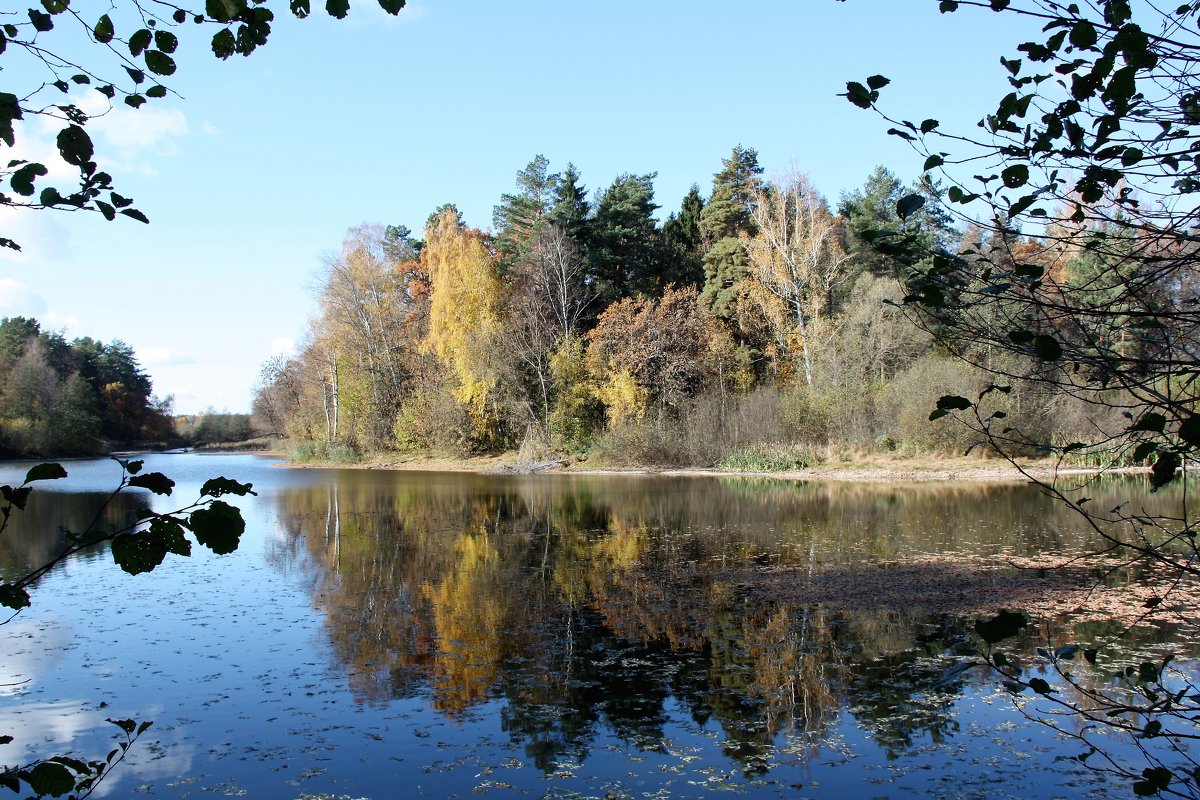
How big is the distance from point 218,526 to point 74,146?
3.73 feet

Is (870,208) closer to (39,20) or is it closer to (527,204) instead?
(527,204)

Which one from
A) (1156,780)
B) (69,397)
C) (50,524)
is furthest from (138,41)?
(69,397)

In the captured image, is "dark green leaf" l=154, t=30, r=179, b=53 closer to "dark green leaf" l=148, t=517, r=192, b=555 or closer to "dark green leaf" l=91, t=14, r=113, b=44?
"dark green leaf" l=91, t=14, r=113, b=44

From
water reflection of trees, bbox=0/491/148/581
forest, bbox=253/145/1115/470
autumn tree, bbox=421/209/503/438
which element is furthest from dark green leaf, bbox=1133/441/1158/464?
autumn tree, bbox=421/209/503/438

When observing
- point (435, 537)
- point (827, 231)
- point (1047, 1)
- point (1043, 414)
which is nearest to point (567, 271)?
point (827, 231)

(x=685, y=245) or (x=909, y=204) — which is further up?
(x=685, y=245)

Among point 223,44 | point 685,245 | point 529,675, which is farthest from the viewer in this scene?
point 685,245

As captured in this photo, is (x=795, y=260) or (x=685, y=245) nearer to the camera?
(x=795, y=260)

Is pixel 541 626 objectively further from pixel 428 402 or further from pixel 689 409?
pixel 428 402

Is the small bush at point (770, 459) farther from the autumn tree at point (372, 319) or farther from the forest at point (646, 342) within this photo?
the autumn tree at point (372, 319)

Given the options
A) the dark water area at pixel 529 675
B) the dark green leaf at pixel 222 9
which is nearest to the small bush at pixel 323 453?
the dark water area at pixel 529 675

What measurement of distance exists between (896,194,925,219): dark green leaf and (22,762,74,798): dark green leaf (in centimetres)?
271

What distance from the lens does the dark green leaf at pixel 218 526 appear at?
2.17 metres

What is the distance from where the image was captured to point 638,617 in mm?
9188
